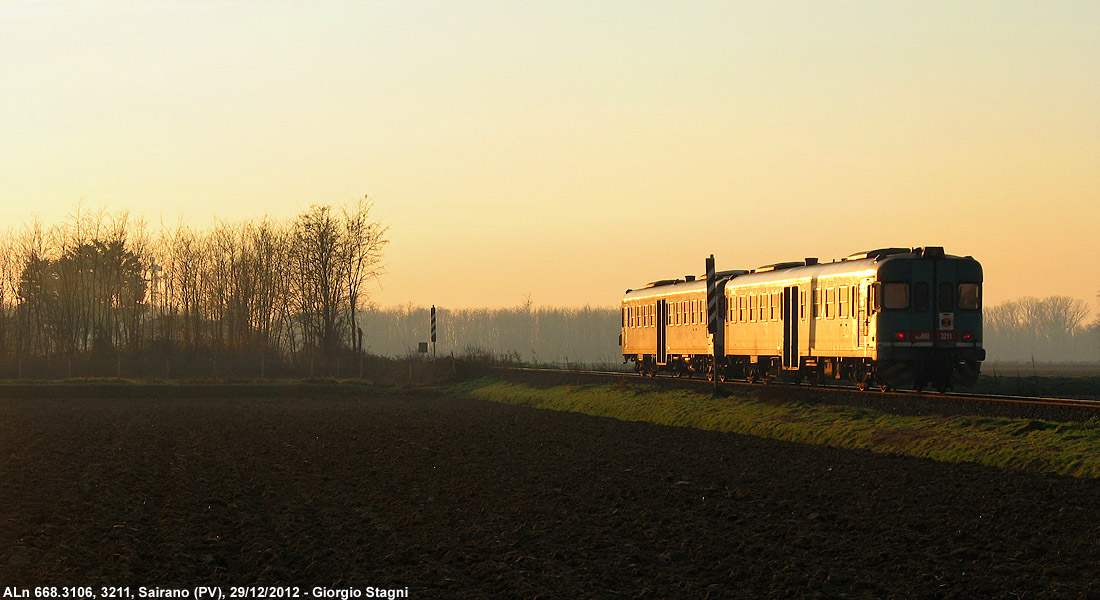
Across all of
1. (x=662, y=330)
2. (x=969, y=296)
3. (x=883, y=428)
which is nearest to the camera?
(x=883, y=428)

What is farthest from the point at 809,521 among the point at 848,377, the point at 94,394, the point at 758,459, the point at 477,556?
the point at 94,394

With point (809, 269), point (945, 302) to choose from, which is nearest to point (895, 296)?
point (945, 302)

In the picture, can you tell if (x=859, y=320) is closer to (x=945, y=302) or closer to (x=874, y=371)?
(x=874, y=371)

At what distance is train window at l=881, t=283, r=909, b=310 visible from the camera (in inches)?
1143

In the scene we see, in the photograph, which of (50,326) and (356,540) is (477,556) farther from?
(50,326)

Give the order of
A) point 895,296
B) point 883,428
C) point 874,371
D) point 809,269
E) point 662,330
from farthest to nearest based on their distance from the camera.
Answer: point 662,330 < point 809,269 < point 874,371 < point 895,296 < point 883,428

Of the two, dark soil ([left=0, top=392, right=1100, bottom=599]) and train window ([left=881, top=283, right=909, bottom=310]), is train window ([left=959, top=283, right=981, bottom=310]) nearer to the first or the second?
train window ([left=881, top=283, right=909, bottom=310])

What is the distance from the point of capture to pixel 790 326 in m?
34.2

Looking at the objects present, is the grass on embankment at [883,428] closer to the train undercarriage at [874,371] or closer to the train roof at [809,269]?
the train undercarriage at [874,371]

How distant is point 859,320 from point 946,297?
6.91 ft

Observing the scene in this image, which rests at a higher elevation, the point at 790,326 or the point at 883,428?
the point at 790,326

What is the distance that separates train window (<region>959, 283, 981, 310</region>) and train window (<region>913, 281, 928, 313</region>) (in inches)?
41.0

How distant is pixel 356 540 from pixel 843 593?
5373 mm

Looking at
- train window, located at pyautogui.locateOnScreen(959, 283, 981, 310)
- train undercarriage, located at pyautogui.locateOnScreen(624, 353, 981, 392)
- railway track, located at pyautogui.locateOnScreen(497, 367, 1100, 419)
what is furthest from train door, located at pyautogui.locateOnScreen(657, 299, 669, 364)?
train window, located at pyautogui.locateOnScreen(959, 283, 981, 310)
